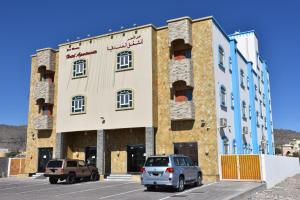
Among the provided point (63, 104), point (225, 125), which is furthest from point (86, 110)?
point (225, 125)

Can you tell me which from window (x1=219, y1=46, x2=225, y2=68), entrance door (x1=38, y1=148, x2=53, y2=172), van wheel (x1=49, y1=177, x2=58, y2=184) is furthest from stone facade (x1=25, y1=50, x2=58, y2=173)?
window (x1=219, y1=46, x2=225, y2=68)

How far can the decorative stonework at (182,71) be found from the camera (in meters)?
30.3

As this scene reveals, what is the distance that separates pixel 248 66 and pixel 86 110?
20213 millimetres

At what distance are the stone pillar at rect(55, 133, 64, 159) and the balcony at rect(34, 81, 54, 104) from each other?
384 centimetres

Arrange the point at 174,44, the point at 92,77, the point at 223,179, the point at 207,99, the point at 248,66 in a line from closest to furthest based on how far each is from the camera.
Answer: the point at 223,179
the point at 207,99
the point at 174,44
the point at 92,77
the point at 248,66

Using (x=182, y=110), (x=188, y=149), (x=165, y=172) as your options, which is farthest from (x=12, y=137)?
(x=165, y=172)

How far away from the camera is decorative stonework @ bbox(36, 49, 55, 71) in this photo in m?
37.4

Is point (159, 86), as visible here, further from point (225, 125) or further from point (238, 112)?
point (238, 112)

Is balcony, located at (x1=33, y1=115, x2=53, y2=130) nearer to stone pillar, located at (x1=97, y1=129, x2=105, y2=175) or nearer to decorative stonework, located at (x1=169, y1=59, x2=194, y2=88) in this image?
stone pillar, located at (x1=97, y1=129, x2=105, y2=175)

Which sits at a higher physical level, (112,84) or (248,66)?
(248,66)

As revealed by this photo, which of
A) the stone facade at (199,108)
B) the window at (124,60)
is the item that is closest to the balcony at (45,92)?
the window at (124,60)

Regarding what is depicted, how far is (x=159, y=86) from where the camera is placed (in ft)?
106

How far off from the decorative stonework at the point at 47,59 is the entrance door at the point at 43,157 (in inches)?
322

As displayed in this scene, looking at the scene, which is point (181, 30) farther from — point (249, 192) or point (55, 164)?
point (249, 192)
